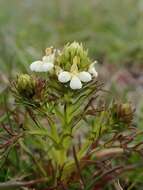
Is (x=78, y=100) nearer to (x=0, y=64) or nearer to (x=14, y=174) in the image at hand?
(x=14, y=174)

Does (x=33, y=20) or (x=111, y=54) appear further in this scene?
(x=33, y=20)

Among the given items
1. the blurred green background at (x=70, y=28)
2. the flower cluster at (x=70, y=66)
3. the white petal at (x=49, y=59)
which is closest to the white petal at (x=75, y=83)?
the flower cluster at (x=70, y=66)

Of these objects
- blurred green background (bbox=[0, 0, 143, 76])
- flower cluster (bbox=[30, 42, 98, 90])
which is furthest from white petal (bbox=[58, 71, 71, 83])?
blurred green background (bbox=[0, 0, 143, 76])

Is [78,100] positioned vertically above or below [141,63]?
below

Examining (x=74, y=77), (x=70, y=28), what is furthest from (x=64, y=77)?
(x=70, y=28)

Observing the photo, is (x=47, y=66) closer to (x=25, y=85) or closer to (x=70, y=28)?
(x=25, y=85)

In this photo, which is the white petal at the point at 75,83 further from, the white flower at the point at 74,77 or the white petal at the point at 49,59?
the white petal at the point at 49,59

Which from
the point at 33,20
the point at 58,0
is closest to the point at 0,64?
the point at 33,20
